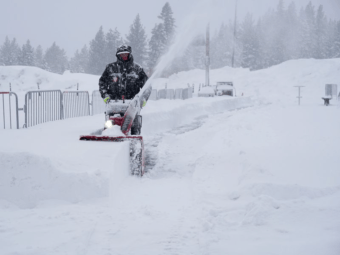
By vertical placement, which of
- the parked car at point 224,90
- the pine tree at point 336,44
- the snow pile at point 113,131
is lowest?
the snow pile at point 113,131

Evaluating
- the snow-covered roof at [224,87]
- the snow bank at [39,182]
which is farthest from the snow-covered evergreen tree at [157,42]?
the snow bank at [39,182]

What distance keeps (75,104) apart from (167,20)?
41.0 meters

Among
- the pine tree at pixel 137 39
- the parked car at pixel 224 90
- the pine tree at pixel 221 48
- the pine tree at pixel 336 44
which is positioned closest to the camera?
the parked car at pixel 224 90

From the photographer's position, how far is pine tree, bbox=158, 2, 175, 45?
51188 millimetres

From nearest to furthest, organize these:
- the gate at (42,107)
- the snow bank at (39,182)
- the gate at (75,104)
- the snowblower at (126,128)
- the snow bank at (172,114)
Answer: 1. the snow bank at (39,182)
2. the snowblower at (126,128)
3. the gate at (42,107)
4. the gate at (75,104)
5. the snow bank at (172,114)

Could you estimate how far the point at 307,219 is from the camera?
3.62 metres

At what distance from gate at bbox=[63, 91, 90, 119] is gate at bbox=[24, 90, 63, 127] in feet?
1.52

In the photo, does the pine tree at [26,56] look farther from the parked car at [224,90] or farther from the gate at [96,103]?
the gate at [96,103]

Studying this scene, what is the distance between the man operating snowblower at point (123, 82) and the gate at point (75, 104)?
→ 20.1 ft

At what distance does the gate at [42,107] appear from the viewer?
1020cm

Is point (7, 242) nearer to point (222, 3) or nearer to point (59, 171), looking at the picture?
point (59, 171)

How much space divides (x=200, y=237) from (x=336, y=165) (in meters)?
3.33

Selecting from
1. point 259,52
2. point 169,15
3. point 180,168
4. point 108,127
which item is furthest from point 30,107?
point 259,52

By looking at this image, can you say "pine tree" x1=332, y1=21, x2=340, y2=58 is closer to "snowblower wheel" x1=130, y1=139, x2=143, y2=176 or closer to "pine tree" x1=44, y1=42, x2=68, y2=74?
"pine tree" x1=44, y1=42, x2=68, y2=74
